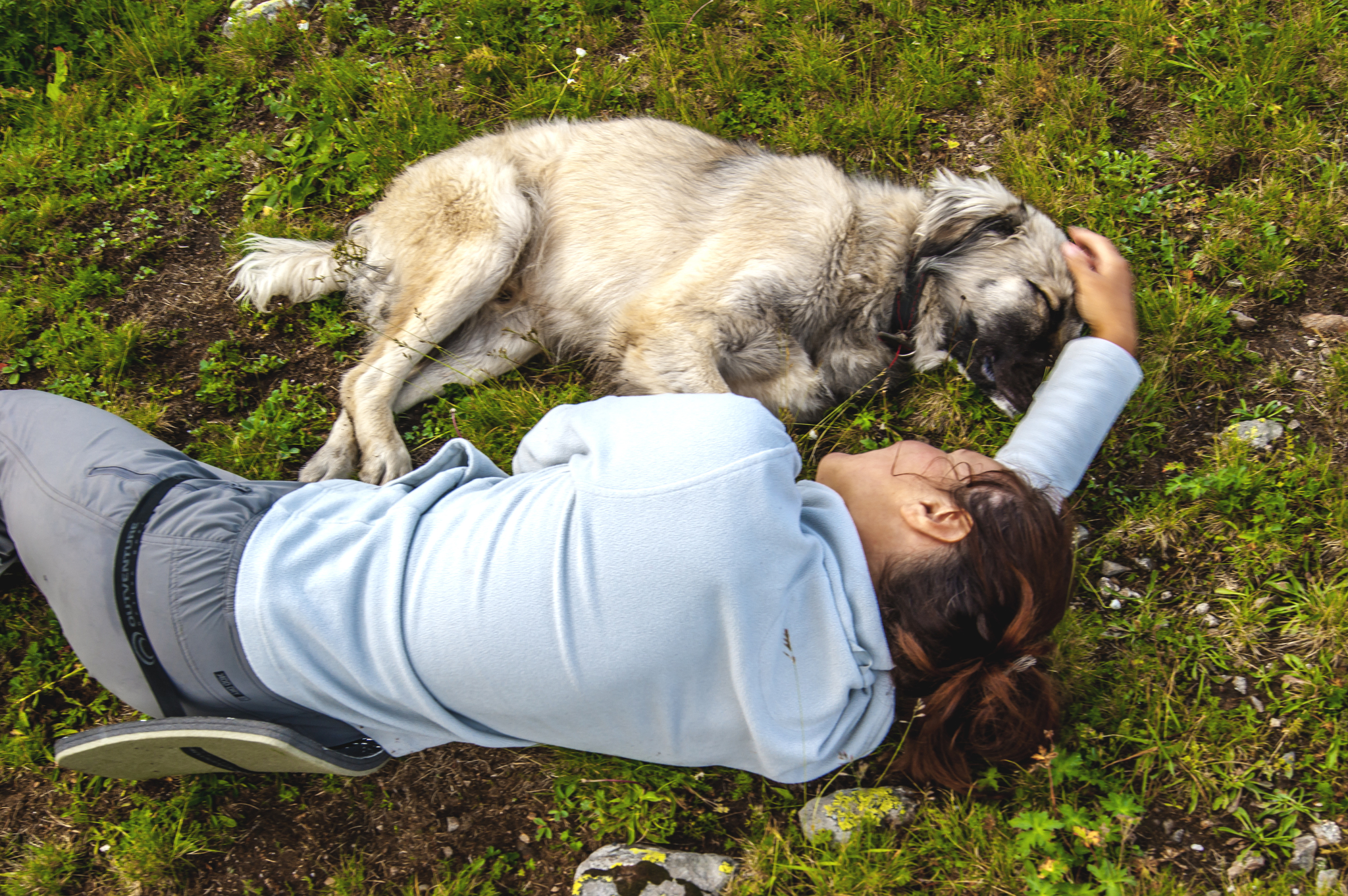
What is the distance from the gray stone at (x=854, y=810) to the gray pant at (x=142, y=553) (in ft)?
4.91

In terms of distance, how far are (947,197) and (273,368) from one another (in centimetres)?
302

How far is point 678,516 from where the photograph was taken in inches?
73.6

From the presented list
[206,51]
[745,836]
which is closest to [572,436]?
[745,836]

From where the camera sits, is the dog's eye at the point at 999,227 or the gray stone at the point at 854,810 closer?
the gray stone at the point at 854,810

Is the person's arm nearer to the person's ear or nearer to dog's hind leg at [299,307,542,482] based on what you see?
the person's ear

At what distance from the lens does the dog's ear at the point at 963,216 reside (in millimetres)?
3252

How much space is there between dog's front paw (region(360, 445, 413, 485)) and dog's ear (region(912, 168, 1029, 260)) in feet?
7.65

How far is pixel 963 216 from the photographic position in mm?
3271

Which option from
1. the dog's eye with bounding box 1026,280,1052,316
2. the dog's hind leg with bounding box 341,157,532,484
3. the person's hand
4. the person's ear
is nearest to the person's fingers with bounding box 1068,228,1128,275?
the person's hand

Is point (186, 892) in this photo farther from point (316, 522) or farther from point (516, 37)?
point (516, 37)

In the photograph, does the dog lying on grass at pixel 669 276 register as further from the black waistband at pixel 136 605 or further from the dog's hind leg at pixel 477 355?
the black waistband at pixel 136 605

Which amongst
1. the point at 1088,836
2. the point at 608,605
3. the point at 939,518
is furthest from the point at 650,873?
the point at 939,518

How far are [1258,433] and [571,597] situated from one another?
284 centimetres

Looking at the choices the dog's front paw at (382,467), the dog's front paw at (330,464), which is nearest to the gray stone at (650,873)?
the dog's front paw at (382,467)
